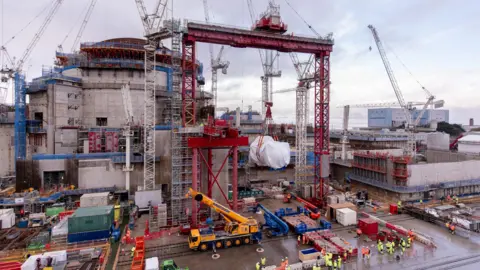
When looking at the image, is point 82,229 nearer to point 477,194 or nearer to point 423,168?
point 423,168

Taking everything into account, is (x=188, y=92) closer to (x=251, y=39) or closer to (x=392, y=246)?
(x=251, y=39)

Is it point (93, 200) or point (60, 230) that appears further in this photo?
point (93, 200)

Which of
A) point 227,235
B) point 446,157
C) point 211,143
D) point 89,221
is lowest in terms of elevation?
point 227,235

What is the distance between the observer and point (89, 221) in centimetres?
2267

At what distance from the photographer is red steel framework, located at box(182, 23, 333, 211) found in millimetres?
27688

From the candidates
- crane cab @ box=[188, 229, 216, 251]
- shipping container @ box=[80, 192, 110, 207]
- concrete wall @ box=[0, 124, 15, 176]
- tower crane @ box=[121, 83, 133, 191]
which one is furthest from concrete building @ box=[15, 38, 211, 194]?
crane cab @ box=[188, 229, 216, 251]

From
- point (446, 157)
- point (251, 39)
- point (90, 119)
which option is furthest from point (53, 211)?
point (446, 157)

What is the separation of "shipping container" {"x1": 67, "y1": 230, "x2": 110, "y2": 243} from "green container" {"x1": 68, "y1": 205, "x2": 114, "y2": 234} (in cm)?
24

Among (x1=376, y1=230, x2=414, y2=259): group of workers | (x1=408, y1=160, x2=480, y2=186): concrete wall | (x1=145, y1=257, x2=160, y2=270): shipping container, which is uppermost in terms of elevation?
(x1=408, y1=160, x2=480, y2=186): concrete wall

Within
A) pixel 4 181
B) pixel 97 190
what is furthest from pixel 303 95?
pixel 4 181

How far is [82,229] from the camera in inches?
883

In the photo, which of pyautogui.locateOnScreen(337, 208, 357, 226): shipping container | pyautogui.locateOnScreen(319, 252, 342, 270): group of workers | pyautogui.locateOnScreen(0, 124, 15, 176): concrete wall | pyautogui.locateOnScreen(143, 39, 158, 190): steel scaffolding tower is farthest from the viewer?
pyautogui.locateOnScreen(0, 124, 15, 176): concrete wall

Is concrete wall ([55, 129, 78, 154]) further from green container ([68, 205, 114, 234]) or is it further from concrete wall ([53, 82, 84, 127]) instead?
green container ([68, 205, 114, 234])

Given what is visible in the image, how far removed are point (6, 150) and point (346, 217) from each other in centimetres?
5531
